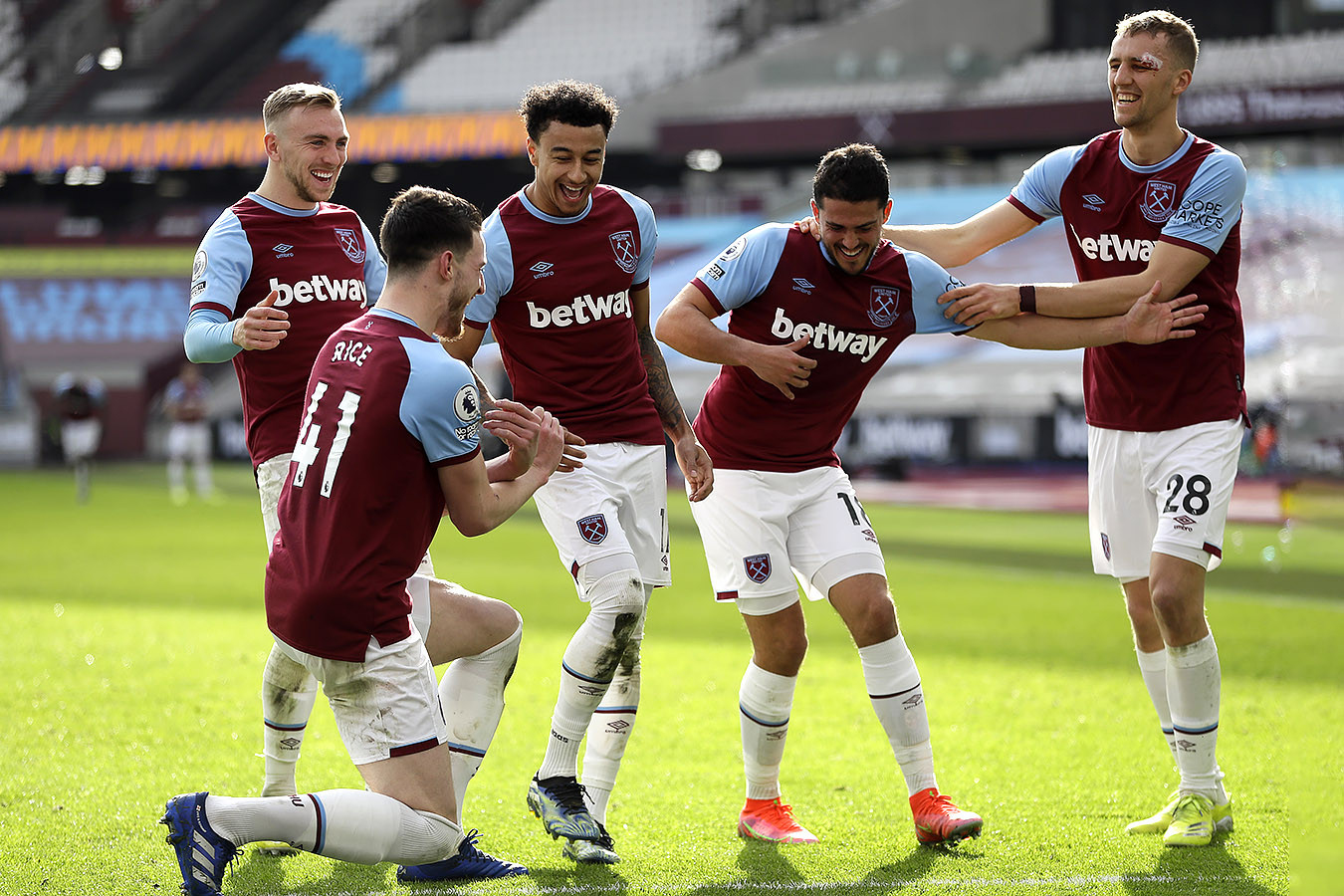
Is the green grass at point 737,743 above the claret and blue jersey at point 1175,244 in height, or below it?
below

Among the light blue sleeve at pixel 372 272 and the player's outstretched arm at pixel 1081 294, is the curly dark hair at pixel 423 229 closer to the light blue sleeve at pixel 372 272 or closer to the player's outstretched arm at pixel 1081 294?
the light blue sleeve at pixel 372 272

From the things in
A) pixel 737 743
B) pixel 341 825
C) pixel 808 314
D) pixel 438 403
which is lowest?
pixel 737 743

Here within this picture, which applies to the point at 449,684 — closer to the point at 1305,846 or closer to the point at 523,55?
the point at 1305,846

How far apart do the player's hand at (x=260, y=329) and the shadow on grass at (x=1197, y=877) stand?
3.12 m

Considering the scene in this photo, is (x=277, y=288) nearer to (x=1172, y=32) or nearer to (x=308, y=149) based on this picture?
(x=308, y=149)

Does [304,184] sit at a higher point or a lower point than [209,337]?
higher

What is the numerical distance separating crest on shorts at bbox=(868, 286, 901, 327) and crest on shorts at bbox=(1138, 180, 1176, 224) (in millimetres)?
941

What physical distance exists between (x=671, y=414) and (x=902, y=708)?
1.32 metres

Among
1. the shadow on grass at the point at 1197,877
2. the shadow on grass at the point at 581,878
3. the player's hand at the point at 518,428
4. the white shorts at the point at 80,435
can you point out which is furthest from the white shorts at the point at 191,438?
the shadow on grass at the point at 1197,877

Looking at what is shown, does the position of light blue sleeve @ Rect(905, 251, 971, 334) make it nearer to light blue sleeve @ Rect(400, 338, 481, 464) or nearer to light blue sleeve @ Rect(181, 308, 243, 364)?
light blue sleeve @ Rect(400, 338, 481, 464)

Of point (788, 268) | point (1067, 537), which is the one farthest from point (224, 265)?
point (1067, 537)

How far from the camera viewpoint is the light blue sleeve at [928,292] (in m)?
Result: 4.82

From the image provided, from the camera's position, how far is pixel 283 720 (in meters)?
4.59

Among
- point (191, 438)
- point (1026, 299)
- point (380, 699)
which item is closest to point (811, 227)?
point (1026, 299)
